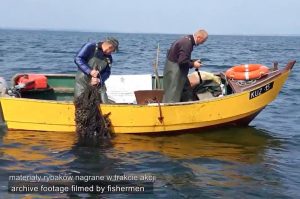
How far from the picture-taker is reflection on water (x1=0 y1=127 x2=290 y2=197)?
7.71 metres

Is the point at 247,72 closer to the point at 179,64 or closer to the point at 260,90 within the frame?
the point at 260,90

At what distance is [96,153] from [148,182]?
171 centimetres

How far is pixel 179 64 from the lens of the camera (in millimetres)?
9586

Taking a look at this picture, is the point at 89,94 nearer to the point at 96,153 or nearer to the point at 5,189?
the point at 96,153

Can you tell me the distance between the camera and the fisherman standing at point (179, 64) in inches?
370

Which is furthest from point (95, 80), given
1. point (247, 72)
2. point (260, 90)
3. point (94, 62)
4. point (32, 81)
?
point (247, 72)

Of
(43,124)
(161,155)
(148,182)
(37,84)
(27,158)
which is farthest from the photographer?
(37,84)

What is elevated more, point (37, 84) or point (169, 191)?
point (37, 84)

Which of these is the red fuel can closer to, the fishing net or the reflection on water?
the reflection on water

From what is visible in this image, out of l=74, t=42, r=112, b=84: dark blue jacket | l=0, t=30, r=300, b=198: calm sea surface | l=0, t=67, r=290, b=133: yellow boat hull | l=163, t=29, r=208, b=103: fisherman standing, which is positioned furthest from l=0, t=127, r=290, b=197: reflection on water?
l=74, t=42, r=112, b=84: dark blue jacket

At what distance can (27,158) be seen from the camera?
27.8ft

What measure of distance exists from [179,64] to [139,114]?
1271mm

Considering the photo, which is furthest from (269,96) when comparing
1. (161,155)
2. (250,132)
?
(161,155)

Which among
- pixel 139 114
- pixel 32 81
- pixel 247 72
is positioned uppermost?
pixel 247 72
